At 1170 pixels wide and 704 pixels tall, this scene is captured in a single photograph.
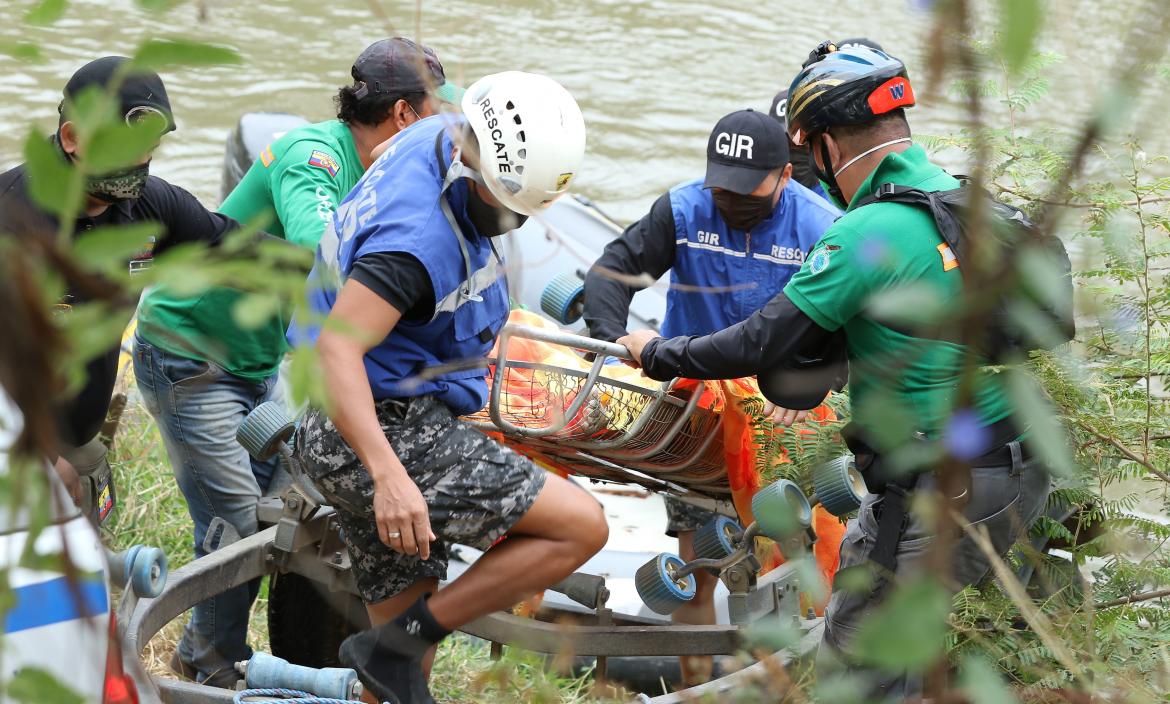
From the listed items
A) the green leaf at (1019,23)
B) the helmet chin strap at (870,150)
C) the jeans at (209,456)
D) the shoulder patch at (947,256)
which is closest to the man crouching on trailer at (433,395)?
the helmet chin strap at (870,150)

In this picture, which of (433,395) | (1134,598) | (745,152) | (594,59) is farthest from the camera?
(594,59)

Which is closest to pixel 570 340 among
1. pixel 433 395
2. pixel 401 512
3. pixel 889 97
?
pixel 433 395

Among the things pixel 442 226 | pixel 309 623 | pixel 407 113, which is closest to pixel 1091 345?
pixel 442 226

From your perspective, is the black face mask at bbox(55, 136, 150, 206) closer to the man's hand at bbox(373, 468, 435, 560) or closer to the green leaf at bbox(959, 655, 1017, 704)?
the man's hand at bbox(373, 468, 435, 560)

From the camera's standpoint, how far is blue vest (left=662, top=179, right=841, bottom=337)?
193 inches

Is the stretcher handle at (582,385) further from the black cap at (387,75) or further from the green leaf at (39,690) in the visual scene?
the green leaf at (39,690)

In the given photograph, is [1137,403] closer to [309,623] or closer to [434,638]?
[434,638]

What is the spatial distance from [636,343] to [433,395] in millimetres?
693

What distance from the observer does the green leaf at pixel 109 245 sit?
36.9 inches

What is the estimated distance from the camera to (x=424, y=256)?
→ 3201 mm

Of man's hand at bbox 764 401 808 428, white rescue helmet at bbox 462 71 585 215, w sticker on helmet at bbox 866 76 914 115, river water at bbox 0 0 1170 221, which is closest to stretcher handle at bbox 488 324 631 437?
white rescue helmet at bbox 462 71 585 215

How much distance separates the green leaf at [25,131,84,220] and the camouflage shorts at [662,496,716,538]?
4380 mm

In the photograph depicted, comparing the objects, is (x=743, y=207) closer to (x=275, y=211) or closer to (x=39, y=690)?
(x=275, y=211)

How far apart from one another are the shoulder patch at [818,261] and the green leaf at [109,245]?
2.57 metres
